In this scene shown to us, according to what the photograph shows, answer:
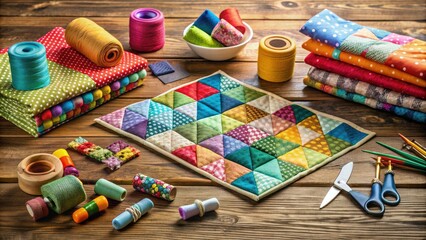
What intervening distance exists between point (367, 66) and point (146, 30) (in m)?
0.74

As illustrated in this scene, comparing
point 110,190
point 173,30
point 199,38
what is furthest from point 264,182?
point 173,30

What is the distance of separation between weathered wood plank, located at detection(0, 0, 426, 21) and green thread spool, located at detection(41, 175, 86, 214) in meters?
1.11

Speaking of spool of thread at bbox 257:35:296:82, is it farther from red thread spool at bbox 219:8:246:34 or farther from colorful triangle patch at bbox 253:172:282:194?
colorful triangle patch at bbox 253:172:282:194

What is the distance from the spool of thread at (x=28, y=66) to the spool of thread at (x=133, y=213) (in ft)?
1.77

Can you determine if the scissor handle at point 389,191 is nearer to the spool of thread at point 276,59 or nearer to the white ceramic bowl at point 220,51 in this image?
the spool of thread at point 276,59

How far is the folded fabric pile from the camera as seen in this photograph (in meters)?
2.06

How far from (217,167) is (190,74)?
1.74 feet

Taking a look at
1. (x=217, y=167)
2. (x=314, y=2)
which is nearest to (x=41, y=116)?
(x=217, y=167)

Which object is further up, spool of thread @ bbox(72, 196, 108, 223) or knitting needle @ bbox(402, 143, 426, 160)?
knitting needle @ bbox(402, 143, 426, 160)

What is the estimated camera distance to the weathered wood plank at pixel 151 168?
1.91 meters

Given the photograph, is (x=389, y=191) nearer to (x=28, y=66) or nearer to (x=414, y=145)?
(x=414, y=145)

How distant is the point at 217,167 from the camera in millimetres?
1943

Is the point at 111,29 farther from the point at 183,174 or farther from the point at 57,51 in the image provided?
the point at 183,174

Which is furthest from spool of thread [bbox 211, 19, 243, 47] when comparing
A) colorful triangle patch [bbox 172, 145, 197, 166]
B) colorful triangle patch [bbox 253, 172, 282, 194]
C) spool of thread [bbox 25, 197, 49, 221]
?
spool of thread [bbox 25, 197, 49, 221]
